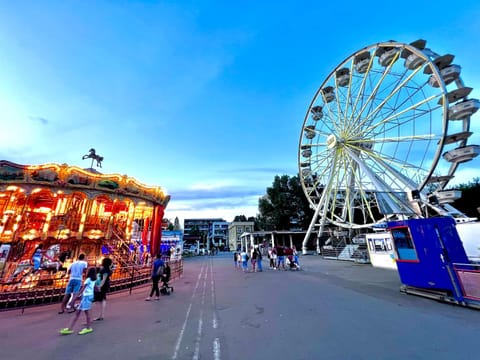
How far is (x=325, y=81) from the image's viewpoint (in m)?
20.0

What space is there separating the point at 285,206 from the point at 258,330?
125 ft

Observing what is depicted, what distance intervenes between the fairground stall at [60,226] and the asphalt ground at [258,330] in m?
1.16

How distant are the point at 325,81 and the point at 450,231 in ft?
54.3

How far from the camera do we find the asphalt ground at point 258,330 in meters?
3.64

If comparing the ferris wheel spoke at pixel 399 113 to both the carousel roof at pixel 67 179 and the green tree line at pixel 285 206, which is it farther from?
the green tree line at pixel 285 206

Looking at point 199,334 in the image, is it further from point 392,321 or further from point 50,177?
point 50,177

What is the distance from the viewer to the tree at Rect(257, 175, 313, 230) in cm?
4150

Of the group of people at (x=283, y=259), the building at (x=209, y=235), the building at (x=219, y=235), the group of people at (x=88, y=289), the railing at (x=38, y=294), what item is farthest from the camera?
the building at (x=219, y=235)

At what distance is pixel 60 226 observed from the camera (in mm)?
12344


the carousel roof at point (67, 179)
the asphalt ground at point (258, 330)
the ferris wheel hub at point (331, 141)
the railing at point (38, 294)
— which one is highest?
the ferris wheel hub at point (331, 141)

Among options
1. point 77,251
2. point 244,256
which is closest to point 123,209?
point 77,251

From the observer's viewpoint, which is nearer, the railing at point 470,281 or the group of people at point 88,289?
the group of people at point 88,289

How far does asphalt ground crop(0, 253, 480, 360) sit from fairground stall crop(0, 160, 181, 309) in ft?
3.82

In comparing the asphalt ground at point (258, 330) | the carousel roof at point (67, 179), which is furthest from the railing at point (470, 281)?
the carousel roof at point (67, 179)
